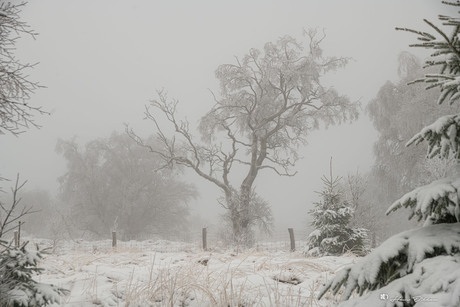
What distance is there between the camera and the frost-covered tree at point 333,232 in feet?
22.1

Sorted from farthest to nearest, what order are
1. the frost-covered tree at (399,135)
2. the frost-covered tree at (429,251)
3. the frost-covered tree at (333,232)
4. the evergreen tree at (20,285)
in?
the frost-covered tree at (399,135) → the frost-covered tree at (333,232) → the evergreen tree at (20,285) → the frost-covered tree at (429,251)

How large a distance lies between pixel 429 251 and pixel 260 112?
1472 cm

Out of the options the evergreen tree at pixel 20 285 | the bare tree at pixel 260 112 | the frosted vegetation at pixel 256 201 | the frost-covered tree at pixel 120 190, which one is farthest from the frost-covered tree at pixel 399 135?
the frost-covered tree at pixel 120 190

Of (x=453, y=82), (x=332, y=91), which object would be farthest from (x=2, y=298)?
(x=332, y=91)

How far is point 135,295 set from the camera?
9.59 ft

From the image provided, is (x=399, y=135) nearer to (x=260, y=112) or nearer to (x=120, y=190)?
(x=260, y=112)

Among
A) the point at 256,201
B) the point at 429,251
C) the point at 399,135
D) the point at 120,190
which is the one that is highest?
the point at 399,135

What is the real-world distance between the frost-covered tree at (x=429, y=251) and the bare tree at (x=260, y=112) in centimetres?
1254

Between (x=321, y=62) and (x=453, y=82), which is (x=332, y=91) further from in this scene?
(x=453, y=82)

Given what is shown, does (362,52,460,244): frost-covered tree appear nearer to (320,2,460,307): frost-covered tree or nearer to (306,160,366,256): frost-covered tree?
(306,160,366,256): frost-covered tree

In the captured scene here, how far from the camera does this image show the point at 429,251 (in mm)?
1329

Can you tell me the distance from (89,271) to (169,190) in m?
19.1

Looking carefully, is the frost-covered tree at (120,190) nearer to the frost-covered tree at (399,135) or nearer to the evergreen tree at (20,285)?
the frost-covered tree at (399,135)

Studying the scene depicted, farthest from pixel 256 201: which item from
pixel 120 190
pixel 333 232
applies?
pixel 120 190
